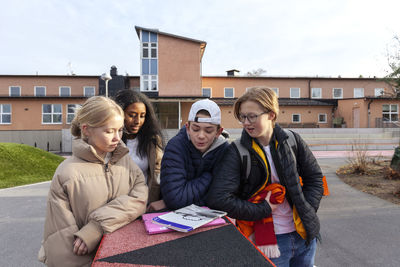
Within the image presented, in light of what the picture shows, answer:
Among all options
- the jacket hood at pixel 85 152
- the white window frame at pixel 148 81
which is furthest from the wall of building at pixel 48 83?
the jacket hood at pixel 85 152

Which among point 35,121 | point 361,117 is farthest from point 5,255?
point 361,117

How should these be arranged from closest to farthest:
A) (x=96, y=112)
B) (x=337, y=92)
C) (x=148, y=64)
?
(x=96, y=112) < (x=148, y=64) < (x=337, y=92)

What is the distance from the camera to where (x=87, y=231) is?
1510mm

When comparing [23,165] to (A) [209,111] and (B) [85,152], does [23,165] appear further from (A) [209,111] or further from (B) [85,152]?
(A) [209,111]

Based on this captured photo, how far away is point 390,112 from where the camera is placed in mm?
30000

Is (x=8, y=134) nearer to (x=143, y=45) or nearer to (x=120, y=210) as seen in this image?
(x=143, y=45)

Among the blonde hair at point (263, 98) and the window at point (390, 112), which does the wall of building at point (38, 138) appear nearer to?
the blonde hair at point (263, 98)

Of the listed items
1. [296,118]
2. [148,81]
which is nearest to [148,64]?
[148,81]

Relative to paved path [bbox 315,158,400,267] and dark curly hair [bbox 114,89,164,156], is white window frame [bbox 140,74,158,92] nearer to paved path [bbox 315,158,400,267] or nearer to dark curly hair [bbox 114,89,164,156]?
paved path [bbox 315,158,400,267]

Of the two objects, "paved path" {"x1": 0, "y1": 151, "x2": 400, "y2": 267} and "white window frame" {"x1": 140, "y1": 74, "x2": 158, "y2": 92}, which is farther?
"white window frame" {"x1": 140, "y1": 74, "x2": 158, "y2": 92}

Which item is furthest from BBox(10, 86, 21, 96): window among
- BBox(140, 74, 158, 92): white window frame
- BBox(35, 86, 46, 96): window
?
BBox(140, 74, 158, 92): white window frame

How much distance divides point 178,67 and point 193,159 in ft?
91.3

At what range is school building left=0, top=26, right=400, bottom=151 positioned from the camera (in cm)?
2700

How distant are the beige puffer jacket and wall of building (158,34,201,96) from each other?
88.6 ft
